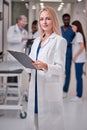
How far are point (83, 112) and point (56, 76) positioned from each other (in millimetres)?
2216

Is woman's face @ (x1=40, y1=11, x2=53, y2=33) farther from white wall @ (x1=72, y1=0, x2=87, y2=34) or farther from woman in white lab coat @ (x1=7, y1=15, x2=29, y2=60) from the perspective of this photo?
white wall @ (x1=72, y1=0, x2=87, y2=34)

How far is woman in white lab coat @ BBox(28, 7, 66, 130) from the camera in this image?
222 cm

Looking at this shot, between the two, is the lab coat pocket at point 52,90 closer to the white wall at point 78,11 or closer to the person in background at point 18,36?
the person in background at point 18,36

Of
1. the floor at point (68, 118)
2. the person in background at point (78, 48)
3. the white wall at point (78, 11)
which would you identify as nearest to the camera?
the floor at point (68, 118)

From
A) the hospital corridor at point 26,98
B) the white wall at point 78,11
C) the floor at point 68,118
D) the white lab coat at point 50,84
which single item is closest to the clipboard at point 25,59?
the hospital corridor at point 26,98

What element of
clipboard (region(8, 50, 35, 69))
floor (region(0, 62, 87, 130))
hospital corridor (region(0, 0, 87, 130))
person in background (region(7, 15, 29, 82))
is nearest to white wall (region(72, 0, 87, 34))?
hospital corridor (region(0, 0, 87, 130))

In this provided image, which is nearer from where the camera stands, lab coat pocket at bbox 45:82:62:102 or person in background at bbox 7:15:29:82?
lab coat pocket at bbox 45:82:62:102

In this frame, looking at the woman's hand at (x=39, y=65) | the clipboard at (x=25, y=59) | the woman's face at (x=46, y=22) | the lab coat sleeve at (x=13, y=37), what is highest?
the woman's face at (x=46, y=22)

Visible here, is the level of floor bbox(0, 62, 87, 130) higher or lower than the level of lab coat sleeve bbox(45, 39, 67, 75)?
lower

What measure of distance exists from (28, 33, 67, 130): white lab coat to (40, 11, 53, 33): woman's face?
0.06m

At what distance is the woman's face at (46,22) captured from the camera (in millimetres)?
2224

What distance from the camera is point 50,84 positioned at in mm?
2240

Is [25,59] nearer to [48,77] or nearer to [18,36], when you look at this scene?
[48,77]

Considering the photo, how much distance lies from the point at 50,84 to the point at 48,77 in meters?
0.05
